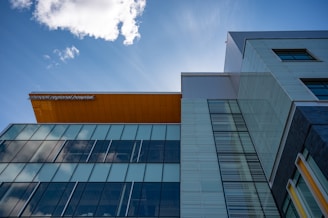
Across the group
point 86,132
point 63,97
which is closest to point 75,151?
point 86,132

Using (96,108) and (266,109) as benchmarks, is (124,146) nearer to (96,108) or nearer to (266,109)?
(96,108)

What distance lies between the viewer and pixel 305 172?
420 inches

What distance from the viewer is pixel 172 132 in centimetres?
2139

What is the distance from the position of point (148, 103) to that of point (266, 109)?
13.8 metres

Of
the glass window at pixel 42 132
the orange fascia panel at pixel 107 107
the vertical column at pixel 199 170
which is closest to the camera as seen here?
the vertical column at pixel 199 170

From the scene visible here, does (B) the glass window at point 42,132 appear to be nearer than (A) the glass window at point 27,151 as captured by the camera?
No

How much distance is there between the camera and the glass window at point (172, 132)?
2075 cm

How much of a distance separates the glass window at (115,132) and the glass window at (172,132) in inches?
181

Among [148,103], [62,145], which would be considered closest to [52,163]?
[62,145]

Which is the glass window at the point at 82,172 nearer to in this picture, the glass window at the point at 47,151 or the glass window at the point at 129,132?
the glass window at the point at 47,151

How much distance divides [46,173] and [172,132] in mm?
11061

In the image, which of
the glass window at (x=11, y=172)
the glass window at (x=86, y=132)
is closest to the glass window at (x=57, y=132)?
the glass window at (x=86, y=132)

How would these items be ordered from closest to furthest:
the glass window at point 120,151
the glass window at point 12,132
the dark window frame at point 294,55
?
the dark window frame at point 294,55 < the glass window at point 120,151 < the glass window at point 12,132

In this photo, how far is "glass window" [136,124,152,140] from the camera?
2092 cm
